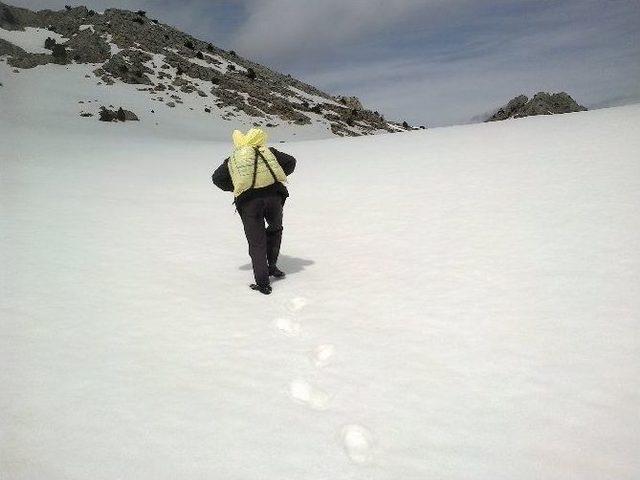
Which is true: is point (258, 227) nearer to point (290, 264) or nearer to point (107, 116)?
point (290, 264)

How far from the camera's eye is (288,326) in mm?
4879

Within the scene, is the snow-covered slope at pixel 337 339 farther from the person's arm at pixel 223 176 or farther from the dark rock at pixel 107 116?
the dark rock at pixel 107 116

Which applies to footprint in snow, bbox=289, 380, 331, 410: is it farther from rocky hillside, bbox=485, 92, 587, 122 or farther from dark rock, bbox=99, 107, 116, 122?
rocky hillside, bbox=485, 92, 587, 122

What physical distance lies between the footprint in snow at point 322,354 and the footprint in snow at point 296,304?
1.04 meters

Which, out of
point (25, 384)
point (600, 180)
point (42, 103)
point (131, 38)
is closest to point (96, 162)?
point (25, 384)

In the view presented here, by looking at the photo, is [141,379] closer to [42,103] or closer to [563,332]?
[563,332]

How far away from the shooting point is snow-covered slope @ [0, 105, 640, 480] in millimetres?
2934

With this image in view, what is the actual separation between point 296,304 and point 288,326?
0.67 metres

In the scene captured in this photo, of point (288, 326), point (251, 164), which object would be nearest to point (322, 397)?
point (288, 326)

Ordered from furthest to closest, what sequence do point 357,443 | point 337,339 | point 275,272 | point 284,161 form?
point 275,272 → point 284,161 → point 337,339 → point 357,443

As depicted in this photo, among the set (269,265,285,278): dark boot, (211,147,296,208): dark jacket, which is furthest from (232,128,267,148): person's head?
(269,265,285,278): dark boot

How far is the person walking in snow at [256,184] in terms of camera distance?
5.73 metres

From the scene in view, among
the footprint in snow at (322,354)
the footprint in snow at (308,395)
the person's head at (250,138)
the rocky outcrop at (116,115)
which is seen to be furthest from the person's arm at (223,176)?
the rocky outcrop at (116,115)

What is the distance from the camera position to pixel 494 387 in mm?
3633
